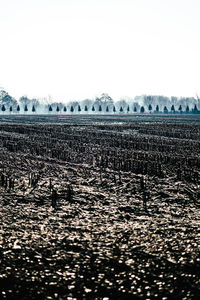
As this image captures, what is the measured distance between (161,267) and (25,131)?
3961cm

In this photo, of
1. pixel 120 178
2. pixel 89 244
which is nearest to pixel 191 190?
pixel 120 178

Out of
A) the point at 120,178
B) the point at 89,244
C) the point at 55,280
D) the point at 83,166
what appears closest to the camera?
the point at 55,280

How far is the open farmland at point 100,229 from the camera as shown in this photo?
8.47 m

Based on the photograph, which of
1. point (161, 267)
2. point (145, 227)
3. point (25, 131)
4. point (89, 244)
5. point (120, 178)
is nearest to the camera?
point (161, 267)

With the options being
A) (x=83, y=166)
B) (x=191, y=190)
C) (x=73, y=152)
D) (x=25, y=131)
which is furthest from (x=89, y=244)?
(x=25, y=131)

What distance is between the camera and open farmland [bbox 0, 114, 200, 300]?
8.47 meters

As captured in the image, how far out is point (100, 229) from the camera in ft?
39.8

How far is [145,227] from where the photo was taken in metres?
12.4

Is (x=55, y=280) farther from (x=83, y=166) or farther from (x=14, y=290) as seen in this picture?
(x=83, y=166)

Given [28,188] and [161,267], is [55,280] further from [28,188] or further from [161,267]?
[28,188]

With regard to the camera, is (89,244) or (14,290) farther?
(89,244)

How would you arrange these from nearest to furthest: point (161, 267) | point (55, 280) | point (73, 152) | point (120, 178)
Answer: point (55, 280) → point (161, 267) → point (120, 178) → point (73, 152)

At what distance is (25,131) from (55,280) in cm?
3967

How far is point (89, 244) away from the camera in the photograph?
10859 millimetres
